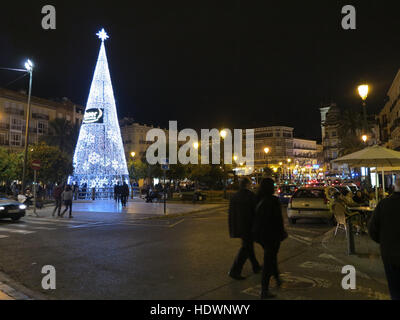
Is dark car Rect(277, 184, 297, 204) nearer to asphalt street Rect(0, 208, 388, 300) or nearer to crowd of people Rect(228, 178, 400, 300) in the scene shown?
asphalt street Rect(0, 208, 388, 300)

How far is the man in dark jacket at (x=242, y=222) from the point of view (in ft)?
20.5

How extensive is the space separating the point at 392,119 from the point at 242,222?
168 ft

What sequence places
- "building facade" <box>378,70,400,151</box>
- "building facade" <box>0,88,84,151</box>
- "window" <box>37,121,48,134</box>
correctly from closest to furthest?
"building facade" <box>378,70,400,151</box> → "building facade" <box>0,88,84,151</box> → "window" <box>37,121,48,134</box>

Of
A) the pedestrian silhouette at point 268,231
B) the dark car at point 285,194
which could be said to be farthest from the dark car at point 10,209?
the dark car at point 285,194

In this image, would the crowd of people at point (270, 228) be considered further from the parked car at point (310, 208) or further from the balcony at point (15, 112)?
the balcony at point (15, 112)

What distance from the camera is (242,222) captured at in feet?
20.6

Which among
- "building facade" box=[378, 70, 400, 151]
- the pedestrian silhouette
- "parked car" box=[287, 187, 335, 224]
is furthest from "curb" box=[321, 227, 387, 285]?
"building facade" box=[378, 70, 400, 151]

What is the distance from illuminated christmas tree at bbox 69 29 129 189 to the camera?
2775cm

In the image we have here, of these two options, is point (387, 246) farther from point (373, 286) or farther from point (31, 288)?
point (31, 288)

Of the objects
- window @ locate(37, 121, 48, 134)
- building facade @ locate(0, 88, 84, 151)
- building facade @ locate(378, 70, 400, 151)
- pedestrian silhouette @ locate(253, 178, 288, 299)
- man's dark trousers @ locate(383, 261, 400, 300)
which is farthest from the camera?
window @ locate(37, 121, 48, 134)

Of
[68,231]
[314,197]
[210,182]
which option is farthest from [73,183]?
[314,197]

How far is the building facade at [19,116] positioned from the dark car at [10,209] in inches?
1690

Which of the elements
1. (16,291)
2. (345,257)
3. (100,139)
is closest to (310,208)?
(345,257)

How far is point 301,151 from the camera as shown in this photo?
119125mm
